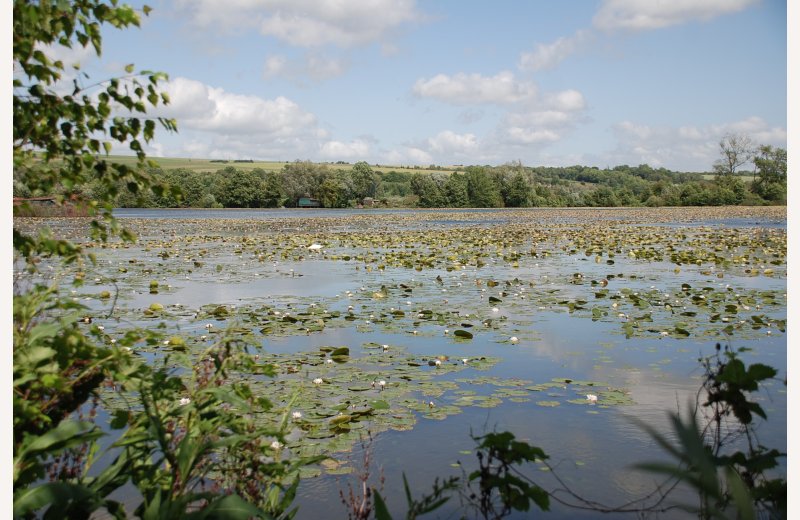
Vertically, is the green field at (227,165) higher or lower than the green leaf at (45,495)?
higher

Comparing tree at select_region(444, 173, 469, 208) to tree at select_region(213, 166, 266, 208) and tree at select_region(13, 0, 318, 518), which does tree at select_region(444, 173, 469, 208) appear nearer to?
tree at select_region(213, 166, 266, 208)

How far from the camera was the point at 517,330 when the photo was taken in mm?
7910

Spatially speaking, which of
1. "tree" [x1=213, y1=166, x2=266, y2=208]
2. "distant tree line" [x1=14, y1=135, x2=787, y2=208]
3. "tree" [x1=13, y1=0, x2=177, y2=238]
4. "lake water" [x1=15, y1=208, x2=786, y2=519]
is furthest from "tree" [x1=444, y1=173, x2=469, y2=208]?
"tree" [x1=13, y1=0, x2=177, y2=238]

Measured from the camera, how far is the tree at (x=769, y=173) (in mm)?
68312

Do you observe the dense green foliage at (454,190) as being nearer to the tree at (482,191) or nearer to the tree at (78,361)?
the tree at (482,191)

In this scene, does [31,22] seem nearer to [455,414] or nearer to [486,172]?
[455,414]

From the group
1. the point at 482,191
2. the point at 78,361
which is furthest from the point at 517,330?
the point at 482,191

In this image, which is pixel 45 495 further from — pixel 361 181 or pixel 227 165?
pixel 227 165

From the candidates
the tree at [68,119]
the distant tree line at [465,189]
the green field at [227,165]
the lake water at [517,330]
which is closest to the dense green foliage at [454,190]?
the distant tree line at [465,189]

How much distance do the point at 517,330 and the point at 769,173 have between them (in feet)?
252

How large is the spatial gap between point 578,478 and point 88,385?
3.00 m

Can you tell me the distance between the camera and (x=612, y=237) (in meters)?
23.8

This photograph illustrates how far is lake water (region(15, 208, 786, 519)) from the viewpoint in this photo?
14.3ft

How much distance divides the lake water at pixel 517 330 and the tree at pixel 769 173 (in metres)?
59.7
